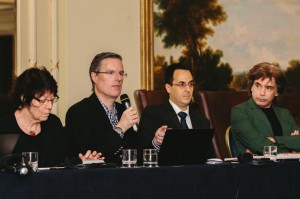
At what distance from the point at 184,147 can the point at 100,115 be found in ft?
3.14

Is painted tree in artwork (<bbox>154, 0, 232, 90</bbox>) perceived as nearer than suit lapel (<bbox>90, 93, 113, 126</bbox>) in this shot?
No

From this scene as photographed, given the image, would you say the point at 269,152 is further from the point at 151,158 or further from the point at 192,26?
the point at 192,26

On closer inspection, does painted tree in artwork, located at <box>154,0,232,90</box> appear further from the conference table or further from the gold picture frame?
the conference table

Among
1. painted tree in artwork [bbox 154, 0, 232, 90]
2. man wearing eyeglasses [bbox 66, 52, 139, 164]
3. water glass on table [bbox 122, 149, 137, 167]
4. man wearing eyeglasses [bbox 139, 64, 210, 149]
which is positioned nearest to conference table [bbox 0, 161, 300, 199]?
water glass on table [bbox 122, 149, 137, 167]

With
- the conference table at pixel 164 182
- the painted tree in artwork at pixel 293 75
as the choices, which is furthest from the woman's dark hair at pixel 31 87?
the painted tree in artwork at pixel 293 75

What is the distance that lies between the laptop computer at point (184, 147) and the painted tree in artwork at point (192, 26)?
2.36 m

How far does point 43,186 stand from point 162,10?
3.24 metres

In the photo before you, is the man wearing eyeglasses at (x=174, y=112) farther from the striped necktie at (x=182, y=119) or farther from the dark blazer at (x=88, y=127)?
the dark blazer at (x=88, y=127)

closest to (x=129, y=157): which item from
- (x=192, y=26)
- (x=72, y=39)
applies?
(x=72, y=39)

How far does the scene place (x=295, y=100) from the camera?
5.00 m

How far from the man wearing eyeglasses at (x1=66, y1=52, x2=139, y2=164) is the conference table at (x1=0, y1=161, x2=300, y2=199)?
0.85m

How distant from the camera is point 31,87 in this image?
3.42 metres

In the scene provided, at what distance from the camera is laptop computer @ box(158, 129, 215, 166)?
3.10 m

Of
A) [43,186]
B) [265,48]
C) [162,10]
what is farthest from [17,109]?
[265,48]
